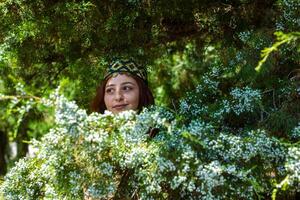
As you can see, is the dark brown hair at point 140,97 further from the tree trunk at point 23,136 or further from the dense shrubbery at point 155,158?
the tree trunk at point 23,136

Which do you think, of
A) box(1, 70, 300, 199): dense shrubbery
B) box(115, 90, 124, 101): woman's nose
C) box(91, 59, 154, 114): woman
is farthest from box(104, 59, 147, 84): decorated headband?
box(1, 70, 300, 199): dense shrubbery

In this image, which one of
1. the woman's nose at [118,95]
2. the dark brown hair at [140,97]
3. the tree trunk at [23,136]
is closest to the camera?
the woman's nose at [118,95]

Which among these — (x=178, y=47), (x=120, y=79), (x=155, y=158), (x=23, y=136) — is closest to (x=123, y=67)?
(x=120, y=79)

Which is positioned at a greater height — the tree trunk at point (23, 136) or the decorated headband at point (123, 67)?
the tree trunk at point (23, 136)

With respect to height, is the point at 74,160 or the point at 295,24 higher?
the point at 295,24

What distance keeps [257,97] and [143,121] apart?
2.28ft

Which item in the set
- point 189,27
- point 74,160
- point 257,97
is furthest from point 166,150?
point 189,27

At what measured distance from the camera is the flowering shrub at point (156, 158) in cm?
228

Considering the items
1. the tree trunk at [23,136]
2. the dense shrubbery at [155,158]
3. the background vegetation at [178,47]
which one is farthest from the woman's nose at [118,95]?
the tree trunk at [23,136]

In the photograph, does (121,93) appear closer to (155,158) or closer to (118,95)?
(118,95)

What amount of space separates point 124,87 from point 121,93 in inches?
2.3

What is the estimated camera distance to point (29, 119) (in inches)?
197

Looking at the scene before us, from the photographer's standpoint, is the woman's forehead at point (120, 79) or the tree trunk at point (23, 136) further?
the tree trunk at point (23, 136)

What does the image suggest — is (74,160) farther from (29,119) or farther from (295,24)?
(29,119)
